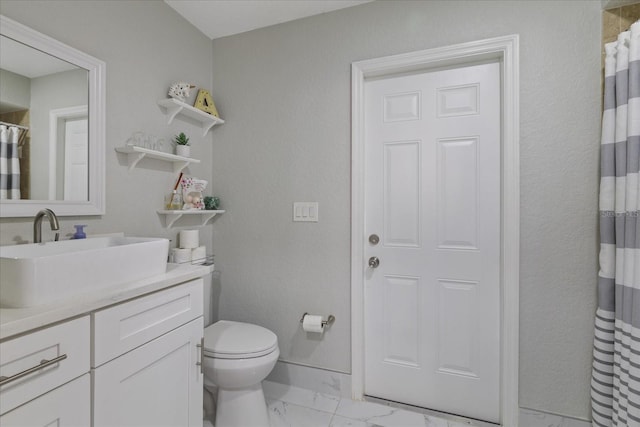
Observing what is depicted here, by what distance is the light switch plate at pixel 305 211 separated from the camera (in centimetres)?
195

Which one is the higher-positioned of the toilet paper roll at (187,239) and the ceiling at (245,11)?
the ceiling at (245,11)

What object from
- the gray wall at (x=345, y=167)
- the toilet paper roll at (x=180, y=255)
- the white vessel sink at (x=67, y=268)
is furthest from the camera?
the toilet paper roll at (x=180, y=255)

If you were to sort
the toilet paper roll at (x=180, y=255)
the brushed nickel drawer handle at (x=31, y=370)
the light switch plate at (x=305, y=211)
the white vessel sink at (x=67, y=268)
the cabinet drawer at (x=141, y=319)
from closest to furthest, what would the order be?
the brushed nickel drawer handle at (x=31, y=370) → the white vessel sink at (x=67, y=268) → the cabinet drawer at (x=141, y=319) → the toilet paper roll at (x=180, y=255) → the light switch plate at (x=305, y=211)

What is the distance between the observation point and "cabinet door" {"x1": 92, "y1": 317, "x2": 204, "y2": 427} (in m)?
0.96

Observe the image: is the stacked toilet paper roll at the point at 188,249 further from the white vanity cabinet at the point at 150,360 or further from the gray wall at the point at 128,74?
the white vanity cabinet at the point at 150,360

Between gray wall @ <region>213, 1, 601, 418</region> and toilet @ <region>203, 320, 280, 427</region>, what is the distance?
0.40m

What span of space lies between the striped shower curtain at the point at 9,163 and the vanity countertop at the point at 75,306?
0.59 metres

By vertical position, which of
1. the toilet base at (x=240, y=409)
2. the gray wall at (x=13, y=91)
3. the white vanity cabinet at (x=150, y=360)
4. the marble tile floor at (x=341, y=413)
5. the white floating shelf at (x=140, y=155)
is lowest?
the marble tile floor at (x=341, y=413)

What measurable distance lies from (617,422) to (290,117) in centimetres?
216

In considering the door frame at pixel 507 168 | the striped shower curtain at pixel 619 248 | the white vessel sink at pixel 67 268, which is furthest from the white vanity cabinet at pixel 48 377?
the striped shower curtain at pixel 619 248

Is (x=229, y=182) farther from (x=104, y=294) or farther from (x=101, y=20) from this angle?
(x=104, y=294)

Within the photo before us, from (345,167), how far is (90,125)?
127 cm

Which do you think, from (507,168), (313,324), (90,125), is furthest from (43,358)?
(507,168)

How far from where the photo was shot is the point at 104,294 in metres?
0.95
